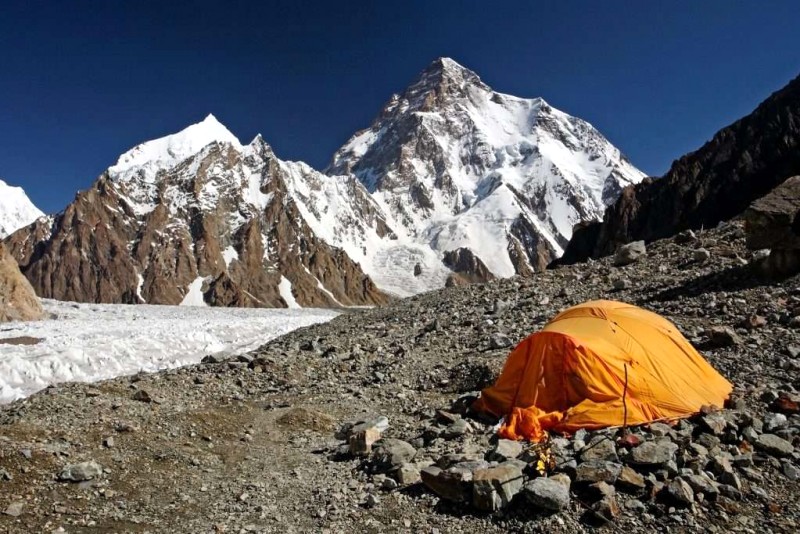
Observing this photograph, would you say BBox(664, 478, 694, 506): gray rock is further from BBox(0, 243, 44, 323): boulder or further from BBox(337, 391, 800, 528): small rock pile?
BBox(0, 243, 44, 323): boulder

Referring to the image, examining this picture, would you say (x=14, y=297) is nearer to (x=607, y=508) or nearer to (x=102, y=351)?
(x=102, y=351)

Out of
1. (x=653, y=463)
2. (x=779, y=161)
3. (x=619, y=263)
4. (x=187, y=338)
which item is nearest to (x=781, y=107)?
(x=779, y=161)

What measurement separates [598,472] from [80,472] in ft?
24.9

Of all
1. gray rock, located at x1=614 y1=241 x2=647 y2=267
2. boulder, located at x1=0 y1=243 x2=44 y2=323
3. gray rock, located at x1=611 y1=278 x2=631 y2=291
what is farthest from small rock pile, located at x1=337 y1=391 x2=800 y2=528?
boulder, located at x1=0 y1=243 x2=44 y2=323

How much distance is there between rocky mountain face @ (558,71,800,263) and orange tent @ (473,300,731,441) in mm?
68479

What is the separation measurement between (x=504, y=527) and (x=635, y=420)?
3809 millimetres

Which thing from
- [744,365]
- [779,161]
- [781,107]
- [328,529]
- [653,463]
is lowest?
[328,529]

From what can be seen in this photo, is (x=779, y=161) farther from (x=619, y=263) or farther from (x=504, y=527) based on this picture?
(x=504, y=527)

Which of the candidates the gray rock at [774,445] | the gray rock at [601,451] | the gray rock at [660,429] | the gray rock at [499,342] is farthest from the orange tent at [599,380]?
the gray rock at [499,342]

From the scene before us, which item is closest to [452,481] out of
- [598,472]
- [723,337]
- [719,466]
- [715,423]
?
[598,472]

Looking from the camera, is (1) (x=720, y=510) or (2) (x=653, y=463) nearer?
(1) (x=720, y=510)

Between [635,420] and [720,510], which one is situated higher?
[635,420]

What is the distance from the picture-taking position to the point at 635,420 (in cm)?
935

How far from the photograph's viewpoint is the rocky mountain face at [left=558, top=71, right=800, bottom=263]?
85.6 m
